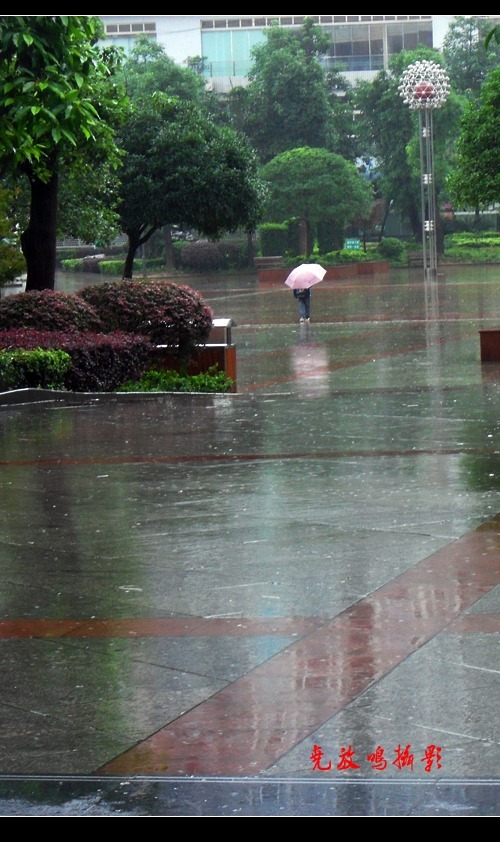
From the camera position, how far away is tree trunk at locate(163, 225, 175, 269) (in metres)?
66.9

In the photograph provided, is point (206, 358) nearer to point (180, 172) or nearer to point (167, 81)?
point (180, 172)

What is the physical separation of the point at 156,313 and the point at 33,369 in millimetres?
2612

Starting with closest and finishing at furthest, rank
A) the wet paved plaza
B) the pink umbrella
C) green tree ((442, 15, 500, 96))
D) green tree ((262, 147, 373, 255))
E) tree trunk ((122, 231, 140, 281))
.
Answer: the wet paved plaza, tree trunk ((122, 231, 140, 281)), the pink umbrella, green tree ((262, 147, 373, 255)), green tree ((442, 15, 500, 96))

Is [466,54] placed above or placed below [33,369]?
above

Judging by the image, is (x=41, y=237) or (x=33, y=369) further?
(x=41, y=237)

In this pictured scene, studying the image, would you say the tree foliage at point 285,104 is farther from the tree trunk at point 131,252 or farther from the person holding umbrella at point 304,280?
the person holding umbrella at point 304,280

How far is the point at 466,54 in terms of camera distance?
7681 centimetres

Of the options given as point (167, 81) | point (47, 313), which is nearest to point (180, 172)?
point (47, 313)

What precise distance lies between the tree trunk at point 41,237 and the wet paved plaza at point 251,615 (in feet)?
23.8

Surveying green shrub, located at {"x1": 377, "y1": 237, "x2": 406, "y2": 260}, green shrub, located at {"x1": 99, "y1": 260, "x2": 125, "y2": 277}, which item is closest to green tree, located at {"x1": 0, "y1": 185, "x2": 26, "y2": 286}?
green shrub, located at {"x1": 99, "y1": 260, "x2": 125, "y2": 277}

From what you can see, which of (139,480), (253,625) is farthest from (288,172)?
(253,625)

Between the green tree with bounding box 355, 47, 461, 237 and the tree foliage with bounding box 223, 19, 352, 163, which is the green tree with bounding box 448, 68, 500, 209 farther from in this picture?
the tree foliage with bounding box 223, 19, 352, 163

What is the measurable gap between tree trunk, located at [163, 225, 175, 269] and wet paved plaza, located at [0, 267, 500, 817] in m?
54.5
